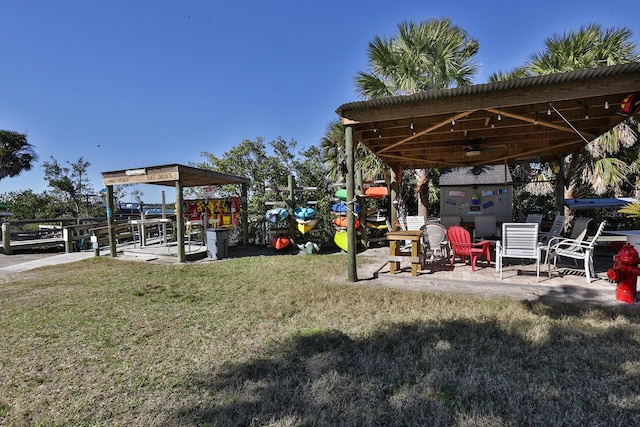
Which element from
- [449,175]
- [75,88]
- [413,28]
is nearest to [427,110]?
[413,28]

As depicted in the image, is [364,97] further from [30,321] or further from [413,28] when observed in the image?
[30,321]

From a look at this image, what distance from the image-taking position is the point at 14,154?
60.5ft

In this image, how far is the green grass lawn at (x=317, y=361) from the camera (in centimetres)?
188

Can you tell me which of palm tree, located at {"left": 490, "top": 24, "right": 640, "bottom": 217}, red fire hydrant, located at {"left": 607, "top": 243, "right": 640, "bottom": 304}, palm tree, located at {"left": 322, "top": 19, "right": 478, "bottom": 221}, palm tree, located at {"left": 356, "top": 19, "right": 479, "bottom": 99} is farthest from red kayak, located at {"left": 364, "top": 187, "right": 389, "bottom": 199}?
red fire hydrant, located at {"left": 607, "top": 243, "right": 640, "bottom": 304}

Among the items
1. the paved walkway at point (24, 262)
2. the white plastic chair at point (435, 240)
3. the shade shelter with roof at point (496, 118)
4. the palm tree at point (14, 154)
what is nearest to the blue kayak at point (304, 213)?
the shade shelter with roof at point (496, 118)

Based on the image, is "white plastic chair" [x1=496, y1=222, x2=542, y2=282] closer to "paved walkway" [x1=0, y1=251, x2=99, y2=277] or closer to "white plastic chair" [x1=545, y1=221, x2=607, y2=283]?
"white plastic chair" [x1=545, y1=221, x2=607, y2=283]

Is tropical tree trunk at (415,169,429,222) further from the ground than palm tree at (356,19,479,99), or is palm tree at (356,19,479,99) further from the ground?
palm tree at (356,19,479,99)

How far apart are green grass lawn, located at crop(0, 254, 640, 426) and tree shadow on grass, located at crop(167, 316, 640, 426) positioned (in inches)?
0.4

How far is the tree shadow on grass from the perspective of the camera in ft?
5.97

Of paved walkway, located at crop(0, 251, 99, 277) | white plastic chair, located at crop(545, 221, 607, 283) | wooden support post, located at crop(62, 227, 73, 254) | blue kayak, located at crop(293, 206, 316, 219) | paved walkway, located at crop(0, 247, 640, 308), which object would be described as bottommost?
paved walkway, located at crop(0, 247, 640, 308)

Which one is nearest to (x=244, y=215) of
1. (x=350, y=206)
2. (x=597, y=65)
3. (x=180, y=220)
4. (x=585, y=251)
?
(x=180, y=220)

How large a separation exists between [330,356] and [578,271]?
15.5ft

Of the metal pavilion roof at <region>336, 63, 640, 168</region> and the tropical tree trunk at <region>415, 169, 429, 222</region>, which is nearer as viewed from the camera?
the metal pavilion roof at <region>336, 63, 640, 168</region>

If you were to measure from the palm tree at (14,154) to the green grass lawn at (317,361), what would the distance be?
66.3ft
